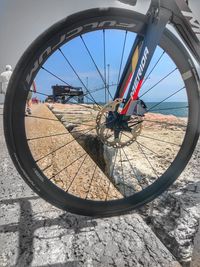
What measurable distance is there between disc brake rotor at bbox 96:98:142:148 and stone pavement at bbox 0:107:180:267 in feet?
0.90

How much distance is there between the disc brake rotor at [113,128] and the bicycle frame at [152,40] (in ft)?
0.13

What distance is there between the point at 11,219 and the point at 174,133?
1329mm

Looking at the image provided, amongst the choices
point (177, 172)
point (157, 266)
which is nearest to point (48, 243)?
point (157, 266)

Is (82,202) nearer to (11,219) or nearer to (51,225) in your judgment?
(51,225)

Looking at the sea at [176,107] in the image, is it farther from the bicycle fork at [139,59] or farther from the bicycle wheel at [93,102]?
the bicycle fork at [139,59]

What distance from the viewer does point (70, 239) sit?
94 cm

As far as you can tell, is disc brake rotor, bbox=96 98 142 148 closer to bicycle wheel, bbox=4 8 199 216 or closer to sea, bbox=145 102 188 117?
bicycle wheel, bbox=4 8 199 216

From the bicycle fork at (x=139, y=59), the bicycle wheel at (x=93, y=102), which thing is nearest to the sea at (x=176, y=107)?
the bicycle wheel at (x=93, y=102)

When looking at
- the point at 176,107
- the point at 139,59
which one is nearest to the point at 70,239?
the point at 139,59

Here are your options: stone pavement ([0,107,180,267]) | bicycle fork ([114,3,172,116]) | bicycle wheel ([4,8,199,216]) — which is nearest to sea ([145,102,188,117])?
bicycle wheel ([4,8,199,216])

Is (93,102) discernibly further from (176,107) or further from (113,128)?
(176,107)

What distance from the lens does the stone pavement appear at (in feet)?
2.75

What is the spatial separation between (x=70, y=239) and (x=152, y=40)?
0.70 m

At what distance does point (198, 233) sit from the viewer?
99cm
